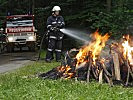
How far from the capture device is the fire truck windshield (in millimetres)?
23406

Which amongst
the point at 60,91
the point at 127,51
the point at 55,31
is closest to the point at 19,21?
the point at 55,31

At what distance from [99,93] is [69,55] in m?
3.69

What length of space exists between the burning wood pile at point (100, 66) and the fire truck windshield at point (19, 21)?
13.4 metres

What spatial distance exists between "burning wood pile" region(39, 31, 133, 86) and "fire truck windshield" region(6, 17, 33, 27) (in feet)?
44.0

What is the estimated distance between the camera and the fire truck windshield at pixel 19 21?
76.8 ft

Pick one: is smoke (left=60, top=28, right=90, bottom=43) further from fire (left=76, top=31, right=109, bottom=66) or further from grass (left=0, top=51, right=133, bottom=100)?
grass (left=0, top=51, right=133, bottom=100)

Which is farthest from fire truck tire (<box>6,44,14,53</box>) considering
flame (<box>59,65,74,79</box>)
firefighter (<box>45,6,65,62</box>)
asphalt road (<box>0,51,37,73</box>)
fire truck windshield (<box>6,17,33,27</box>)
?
flame (<box>59,65,74,79</box>)

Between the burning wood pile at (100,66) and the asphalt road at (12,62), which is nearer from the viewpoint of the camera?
the burning wood pile at (100,66)

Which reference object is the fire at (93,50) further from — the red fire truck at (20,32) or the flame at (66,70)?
the red fire truck at (20,32)

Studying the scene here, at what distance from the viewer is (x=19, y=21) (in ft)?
76.9

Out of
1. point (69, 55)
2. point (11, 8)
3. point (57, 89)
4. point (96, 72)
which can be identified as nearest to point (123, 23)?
point (69, 55)

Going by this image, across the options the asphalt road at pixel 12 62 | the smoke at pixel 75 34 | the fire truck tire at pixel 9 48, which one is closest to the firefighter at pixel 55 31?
the smoke at pixel 75 34

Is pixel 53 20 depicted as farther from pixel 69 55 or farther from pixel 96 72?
pixel 96 72

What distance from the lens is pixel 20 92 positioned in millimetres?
7523
